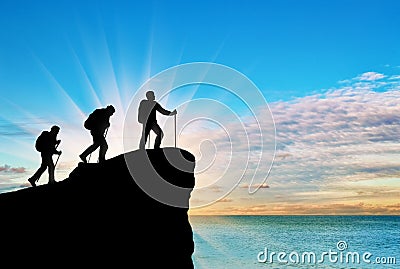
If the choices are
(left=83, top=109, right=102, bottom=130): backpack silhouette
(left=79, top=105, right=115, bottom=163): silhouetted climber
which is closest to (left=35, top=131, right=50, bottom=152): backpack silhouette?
(left=79, top=105, right=115, bottom=163): silhouetted climber

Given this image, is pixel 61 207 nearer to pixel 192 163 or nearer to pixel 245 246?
pixel 192 163

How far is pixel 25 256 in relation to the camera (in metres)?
16.7

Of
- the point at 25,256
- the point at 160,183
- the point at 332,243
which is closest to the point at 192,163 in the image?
the point at 160,183

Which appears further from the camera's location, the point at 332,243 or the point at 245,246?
the point at 332,243

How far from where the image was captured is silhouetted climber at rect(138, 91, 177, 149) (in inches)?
763

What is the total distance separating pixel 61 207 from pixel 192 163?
569 cm

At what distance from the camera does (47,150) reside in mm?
20172

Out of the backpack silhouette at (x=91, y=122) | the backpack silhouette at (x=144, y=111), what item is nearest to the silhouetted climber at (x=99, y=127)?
the backpack silhouette at (x=91, y=122)

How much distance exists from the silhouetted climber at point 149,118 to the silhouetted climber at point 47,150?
12.0 ft

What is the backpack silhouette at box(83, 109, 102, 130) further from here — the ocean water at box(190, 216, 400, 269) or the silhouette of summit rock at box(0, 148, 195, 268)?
the ocean water at box(190, 216, 400, 269)

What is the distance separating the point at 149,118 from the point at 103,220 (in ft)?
13.9

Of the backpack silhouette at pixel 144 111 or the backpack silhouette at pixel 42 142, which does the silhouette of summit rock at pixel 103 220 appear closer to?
the backpack silhouette at pixel 144 111

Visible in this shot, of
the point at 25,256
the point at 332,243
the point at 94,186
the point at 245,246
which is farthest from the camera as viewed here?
the point at 332,243

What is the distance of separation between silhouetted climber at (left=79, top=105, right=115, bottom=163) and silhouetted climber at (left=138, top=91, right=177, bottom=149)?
4.13 ft
